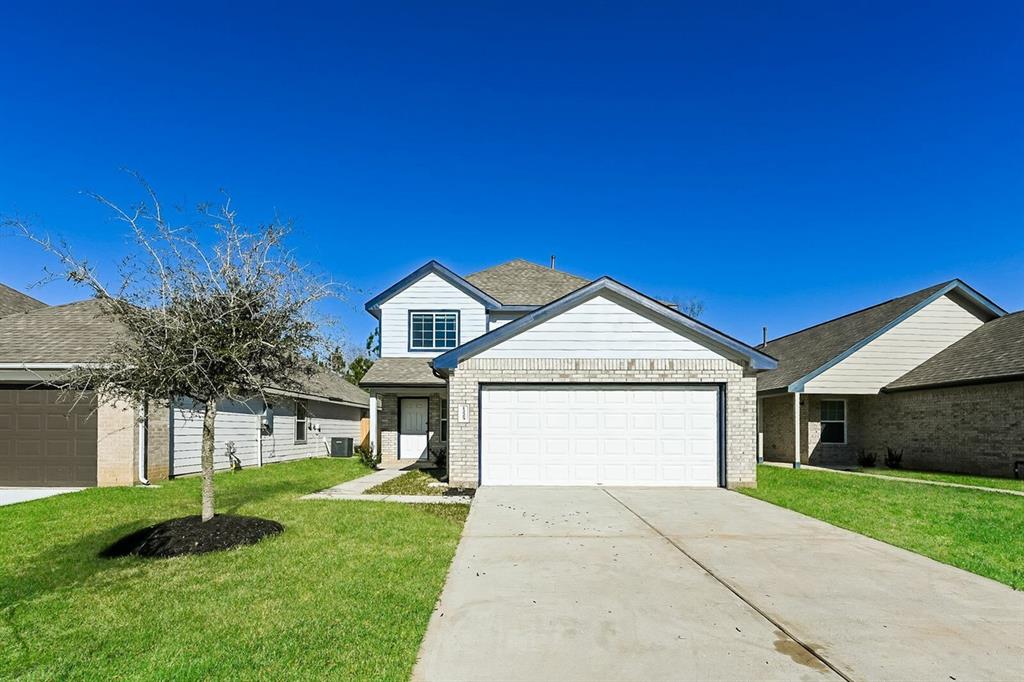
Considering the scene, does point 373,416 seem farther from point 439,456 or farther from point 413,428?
point 439,456

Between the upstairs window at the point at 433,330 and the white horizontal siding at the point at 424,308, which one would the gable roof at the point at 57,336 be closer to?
the white horizontal siding at the point at 424,308

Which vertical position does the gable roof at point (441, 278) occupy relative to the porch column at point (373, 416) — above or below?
above

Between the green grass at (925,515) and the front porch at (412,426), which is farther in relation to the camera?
the front porch at (412,426)

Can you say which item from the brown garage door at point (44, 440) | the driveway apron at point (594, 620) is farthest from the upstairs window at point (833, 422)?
the brown garage door at point (44, 440)

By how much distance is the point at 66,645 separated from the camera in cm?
434

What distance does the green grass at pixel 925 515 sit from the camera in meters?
7.04

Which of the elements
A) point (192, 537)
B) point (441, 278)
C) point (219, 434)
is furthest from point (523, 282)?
point (192, 537)

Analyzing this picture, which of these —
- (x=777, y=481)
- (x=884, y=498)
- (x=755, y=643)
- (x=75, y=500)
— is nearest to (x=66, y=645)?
(x=755, y=643)

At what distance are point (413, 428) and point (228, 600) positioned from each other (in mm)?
14251

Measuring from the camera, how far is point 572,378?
12.9m

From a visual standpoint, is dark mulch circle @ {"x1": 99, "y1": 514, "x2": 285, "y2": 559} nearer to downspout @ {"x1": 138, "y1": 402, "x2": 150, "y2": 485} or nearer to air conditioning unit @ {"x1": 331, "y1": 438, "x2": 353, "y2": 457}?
downspout @ {"x1": 138, "y1": 402, "x2": 150, "y2": 485}

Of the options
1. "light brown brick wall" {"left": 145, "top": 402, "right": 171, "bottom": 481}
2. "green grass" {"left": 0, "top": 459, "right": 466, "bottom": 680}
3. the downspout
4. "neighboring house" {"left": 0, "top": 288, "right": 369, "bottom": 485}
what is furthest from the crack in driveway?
"light brown brick wall" {"left": 145, "top": 402, "right": 171, "bottom": 481}

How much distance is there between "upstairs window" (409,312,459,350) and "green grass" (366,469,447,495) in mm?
5041

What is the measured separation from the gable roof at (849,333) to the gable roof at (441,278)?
415 inches
